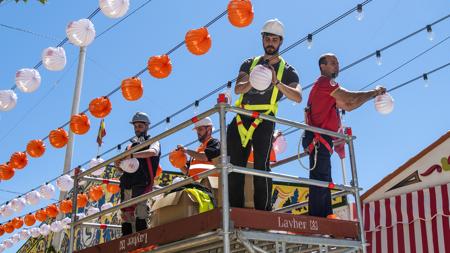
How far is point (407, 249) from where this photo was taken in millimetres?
8531

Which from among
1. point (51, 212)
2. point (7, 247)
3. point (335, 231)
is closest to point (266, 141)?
point (335, 231)

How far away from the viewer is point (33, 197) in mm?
14273

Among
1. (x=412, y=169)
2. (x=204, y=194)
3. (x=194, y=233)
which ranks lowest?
(x=194, y=233)

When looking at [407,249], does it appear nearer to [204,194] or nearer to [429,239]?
[429,239]

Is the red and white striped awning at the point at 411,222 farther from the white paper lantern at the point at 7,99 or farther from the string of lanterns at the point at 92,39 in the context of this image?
the white paper lantern at the point at 7,99

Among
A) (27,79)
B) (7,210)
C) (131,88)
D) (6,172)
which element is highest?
(27,79)

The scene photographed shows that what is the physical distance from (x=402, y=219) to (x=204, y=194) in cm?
492

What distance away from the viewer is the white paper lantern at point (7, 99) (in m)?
9.58

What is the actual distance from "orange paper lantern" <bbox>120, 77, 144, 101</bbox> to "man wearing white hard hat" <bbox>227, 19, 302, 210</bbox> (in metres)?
3.66

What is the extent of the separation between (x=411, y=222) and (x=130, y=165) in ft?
16.9

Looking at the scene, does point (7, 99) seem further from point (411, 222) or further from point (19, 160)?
point (411, 222)

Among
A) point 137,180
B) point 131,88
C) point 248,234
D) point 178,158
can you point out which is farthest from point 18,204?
point 248,234

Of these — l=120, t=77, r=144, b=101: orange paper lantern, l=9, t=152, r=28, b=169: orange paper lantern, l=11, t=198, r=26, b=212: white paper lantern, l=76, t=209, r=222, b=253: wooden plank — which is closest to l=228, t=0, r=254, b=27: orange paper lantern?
l=120, t=77, r=144, b=101: orange paper lantern

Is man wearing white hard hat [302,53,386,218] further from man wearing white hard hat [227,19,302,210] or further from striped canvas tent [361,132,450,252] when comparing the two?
striped canvas tent [361,132,450,252]
